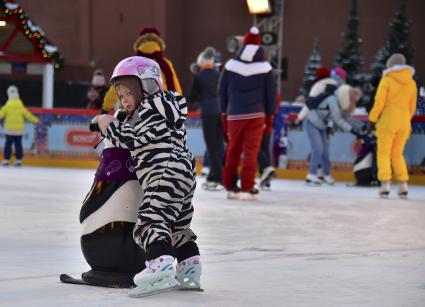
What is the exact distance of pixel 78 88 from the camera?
38.0 metres

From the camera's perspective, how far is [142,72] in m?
6.25

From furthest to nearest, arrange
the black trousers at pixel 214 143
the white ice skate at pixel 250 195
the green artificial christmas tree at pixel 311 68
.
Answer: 1. the green artificial christmas tree at pixel 311 68
2. the black trousers at pixel 214 143
3. the white ice skate at pixel 250 195

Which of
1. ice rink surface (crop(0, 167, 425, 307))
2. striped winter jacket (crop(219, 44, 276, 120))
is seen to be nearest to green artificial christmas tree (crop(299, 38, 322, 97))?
ice rink surface (crop(0, 167, 425, 307))

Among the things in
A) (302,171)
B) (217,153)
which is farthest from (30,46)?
(217,153)

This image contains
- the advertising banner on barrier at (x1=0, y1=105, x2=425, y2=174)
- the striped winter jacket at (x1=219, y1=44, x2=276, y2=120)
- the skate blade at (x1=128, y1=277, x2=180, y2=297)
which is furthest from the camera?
the advertising banner on barrier at (x1=0, y1=105, x2=425, y2=174)

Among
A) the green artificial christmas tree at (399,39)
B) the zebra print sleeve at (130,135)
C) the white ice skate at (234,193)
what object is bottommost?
the green artificial christmas tree at (399,39)

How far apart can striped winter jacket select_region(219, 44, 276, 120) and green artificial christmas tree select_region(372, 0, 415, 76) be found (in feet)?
80.5

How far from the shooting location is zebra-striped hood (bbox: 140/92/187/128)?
243 inches

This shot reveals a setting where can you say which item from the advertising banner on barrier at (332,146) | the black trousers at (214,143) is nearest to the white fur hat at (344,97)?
the advertising banner on barrier at (332,146)

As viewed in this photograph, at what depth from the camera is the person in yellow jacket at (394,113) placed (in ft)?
48.5

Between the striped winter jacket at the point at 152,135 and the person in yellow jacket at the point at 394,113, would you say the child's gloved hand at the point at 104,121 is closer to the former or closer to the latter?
the striped winter jacket at the point at 152,135

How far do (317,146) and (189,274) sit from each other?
11.5m

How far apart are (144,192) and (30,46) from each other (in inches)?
1140

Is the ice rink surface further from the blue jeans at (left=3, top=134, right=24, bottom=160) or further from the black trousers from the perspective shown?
the blue jeans at (left=3, top=134, right=24, bottom=160)
